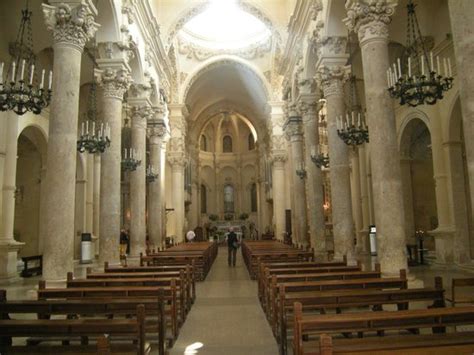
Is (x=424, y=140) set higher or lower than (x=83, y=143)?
higher

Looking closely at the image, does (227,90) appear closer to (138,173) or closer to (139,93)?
(139,93)

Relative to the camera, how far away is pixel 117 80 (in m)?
12.8

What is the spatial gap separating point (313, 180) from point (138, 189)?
649cm

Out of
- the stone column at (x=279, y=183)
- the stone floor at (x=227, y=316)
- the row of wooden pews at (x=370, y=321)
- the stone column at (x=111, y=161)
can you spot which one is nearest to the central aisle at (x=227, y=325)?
the stone floor at (x=227, y=316)

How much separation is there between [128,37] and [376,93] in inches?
319

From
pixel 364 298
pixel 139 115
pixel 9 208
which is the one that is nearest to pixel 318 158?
pixel 139 115

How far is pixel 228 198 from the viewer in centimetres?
4634

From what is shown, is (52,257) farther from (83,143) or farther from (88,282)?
(83,143)

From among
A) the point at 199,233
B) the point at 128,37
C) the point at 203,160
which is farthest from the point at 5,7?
the point at 203,160

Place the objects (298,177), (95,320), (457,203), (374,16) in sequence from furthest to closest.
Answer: (298,177) < (457,203) < (374,16) < (95,320)

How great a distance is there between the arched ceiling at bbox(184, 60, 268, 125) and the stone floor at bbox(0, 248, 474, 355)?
18.7m

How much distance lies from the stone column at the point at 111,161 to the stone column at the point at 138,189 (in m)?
2.63

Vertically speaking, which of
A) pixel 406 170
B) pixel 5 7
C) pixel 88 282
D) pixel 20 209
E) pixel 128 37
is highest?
pixel 5 7

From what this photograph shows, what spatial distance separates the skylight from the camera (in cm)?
2889
